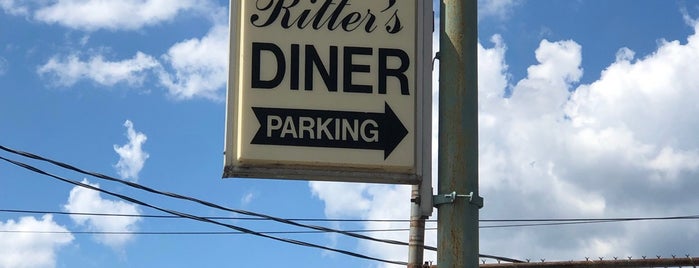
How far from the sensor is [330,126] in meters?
4.27

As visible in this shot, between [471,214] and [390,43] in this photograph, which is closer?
[471,214]

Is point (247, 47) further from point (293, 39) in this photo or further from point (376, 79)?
point (376, 79)

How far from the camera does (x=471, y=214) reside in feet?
13.2

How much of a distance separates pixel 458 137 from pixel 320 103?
1.91 ft

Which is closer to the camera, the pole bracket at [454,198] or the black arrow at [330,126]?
the pole bracket at [454,198]

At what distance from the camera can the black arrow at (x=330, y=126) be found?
4246 mm

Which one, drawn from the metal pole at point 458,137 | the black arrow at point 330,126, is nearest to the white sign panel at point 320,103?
the black arrow at point 330,126

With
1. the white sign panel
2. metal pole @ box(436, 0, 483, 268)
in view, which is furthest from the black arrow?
metal pole @ box(436, 0, 483, 268)

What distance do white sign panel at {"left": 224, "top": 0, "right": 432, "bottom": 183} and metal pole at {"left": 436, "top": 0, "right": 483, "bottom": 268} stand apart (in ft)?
0.54

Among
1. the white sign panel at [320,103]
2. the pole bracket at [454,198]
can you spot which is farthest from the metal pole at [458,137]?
the white sign panel at [320,103]

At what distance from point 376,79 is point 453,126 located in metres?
0.40

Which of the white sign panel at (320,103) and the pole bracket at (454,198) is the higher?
the white sign panel at (320,103)

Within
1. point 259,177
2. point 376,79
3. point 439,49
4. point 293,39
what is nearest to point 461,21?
point 439,49

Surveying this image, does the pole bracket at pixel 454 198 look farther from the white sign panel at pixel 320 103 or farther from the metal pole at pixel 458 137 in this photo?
the white sign panel at pixel 320 103
